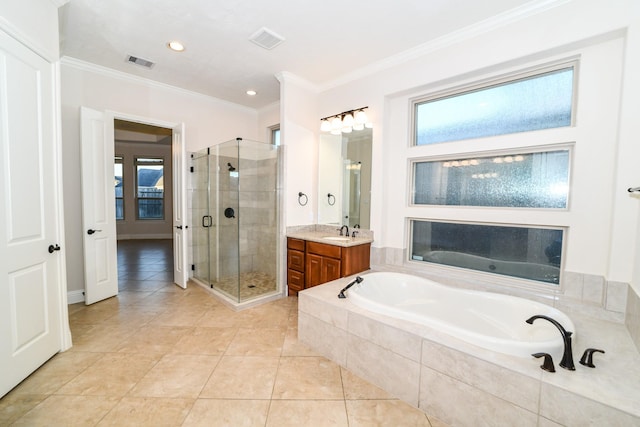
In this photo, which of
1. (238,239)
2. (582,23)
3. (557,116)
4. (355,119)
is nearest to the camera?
(582,23)

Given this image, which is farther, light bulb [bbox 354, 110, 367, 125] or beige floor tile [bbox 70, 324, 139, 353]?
light bulb [bbox 354, 110, 367, 125]

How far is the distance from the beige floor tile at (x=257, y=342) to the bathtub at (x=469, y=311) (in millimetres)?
815

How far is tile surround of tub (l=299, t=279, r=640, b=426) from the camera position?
120 centimetres

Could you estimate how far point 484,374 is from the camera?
54.6 inches

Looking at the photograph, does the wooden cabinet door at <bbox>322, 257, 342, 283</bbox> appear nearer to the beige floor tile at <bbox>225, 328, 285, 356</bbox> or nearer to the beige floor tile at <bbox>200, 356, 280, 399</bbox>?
the beige floor tile at <bbox>225, 328, 285, 356</bbox>

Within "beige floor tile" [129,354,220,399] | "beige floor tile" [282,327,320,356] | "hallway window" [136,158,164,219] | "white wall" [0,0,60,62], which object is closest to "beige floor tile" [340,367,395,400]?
"beige floor tile" [282,327,320,356]

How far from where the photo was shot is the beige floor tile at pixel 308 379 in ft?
5.69

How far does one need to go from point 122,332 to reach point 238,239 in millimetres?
1492

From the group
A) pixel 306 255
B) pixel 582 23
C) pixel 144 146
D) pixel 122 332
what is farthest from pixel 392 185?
pixel 144 146

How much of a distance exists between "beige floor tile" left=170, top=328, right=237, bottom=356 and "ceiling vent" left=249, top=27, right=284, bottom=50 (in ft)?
9.43

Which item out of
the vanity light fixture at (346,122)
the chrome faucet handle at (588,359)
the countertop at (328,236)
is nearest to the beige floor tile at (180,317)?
the countertop at (328,236)

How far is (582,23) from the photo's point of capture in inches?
76.1

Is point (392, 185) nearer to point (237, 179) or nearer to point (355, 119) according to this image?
point (355, 119)

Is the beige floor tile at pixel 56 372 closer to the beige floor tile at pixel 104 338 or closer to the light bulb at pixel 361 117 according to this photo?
the beige floor tile at pixel 104 338
